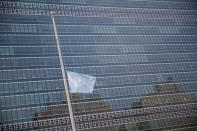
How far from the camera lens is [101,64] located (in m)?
76.9

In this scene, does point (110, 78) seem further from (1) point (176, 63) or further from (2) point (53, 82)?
(1) point (176, 63)

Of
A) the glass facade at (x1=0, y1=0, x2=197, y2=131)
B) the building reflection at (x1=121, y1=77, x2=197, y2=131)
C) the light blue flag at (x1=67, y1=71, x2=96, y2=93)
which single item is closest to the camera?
the light blue flag at (x1=67, y1=71, x2=96, y2=93)

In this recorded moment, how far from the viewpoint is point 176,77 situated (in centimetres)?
8344

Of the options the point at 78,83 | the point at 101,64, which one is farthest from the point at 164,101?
the point at 78,83

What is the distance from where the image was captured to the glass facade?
2594 inches

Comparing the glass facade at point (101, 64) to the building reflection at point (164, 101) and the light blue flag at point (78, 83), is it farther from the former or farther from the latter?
the light blue flag at point (78, 83)

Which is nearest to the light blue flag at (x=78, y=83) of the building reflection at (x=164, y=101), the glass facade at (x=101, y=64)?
the glass facade at (x=101, y=64)

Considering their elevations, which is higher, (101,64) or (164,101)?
(101,64)

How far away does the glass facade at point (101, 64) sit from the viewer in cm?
6588

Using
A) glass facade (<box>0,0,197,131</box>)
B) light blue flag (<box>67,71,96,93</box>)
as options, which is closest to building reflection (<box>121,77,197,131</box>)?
glass facade (<box>0,0,197,131</box>)

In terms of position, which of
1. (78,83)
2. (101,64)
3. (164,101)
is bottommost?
(78,83)

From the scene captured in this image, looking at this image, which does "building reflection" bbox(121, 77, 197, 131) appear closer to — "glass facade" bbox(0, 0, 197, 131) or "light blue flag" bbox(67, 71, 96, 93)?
"glass facade" bbox(0, 0, 197, 131)

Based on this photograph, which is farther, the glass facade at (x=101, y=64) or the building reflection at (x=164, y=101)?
the building reflection at (x=164, y=101)

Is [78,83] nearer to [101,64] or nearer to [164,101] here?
[101,64]
